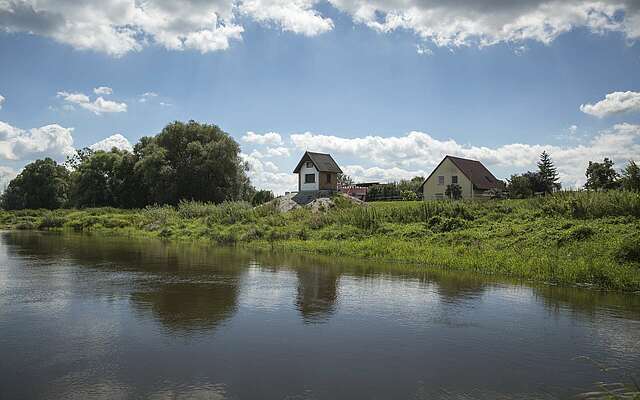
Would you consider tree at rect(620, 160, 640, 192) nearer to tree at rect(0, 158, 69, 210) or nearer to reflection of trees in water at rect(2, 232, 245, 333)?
reflection of trees in water at rect(2, 232, 245, 333)

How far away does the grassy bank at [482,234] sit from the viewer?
55.7ft

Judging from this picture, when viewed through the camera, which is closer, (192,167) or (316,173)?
(316,173)

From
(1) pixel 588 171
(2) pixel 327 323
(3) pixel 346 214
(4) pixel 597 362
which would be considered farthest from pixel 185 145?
(4) pixel 597 362

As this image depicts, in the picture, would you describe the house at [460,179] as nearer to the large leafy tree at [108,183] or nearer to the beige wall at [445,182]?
the beige wall at [445,182]

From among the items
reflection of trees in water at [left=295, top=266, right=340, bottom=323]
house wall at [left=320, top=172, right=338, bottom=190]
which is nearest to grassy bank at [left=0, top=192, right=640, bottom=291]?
reflection of trees in water at [left=295, top=266, right=340, bottom=323]

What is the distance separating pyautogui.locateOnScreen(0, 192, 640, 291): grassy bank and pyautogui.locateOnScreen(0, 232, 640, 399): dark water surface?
6.18 feet

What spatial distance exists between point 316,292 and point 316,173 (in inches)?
1651

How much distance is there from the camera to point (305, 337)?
33.5 ft

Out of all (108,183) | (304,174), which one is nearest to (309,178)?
(304,174)

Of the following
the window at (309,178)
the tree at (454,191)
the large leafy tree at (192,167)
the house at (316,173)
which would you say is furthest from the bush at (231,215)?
the tree at (454,191)

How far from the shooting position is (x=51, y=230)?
52.1 m

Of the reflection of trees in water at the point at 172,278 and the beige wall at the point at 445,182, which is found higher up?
the beige wall at the point at 445,182

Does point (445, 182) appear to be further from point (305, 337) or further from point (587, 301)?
point (305, 337)

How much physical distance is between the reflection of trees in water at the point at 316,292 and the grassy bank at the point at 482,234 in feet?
16.1
